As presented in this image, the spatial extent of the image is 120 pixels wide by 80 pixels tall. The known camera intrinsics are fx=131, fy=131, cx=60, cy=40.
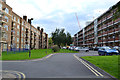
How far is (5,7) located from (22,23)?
17.4 meters

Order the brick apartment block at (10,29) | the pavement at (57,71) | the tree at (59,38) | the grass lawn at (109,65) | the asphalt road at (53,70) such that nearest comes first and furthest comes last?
the pavement at (57,71) → the asphalt road at (53,70) → the grass lawn at (109,65) → the brick apartment block at (10,29) → the tree at (59,38)

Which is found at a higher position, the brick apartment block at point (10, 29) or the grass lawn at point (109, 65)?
the brick apartment block at point (10, 29)

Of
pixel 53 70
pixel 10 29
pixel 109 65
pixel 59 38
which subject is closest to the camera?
pixel 53 70

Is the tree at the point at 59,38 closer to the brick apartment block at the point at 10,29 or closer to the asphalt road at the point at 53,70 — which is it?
the brick apartment block at the point at 10,29

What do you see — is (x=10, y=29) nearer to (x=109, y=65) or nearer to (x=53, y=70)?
(x=53, y=70)

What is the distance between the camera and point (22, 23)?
54906 mm

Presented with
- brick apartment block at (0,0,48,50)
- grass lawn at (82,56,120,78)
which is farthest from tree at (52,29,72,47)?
grass lawn at (82,56,120,78)

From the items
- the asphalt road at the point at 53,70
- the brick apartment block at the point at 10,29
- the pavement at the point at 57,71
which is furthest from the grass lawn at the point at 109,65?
the brick apartment block at the point at 10,29

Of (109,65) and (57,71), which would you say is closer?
(57,71)

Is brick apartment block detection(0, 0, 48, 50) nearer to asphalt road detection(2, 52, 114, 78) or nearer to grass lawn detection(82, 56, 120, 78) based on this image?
asphalt road detection(2, 52, 114, 78)

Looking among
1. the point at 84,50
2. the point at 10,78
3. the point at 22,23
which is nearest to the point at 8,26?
the point at 22,23

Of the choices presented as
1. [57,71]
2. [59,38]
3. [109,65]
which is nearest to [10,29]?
[57,71]

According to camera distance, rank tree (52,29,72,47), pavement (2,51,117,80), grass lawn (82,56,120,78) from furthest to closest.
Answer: tree (52,29,72,47), grass lawn (82,56,120,78), pavement (2,51,117,80)

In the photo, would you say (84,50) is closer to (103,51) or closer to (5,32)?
(103,51)
